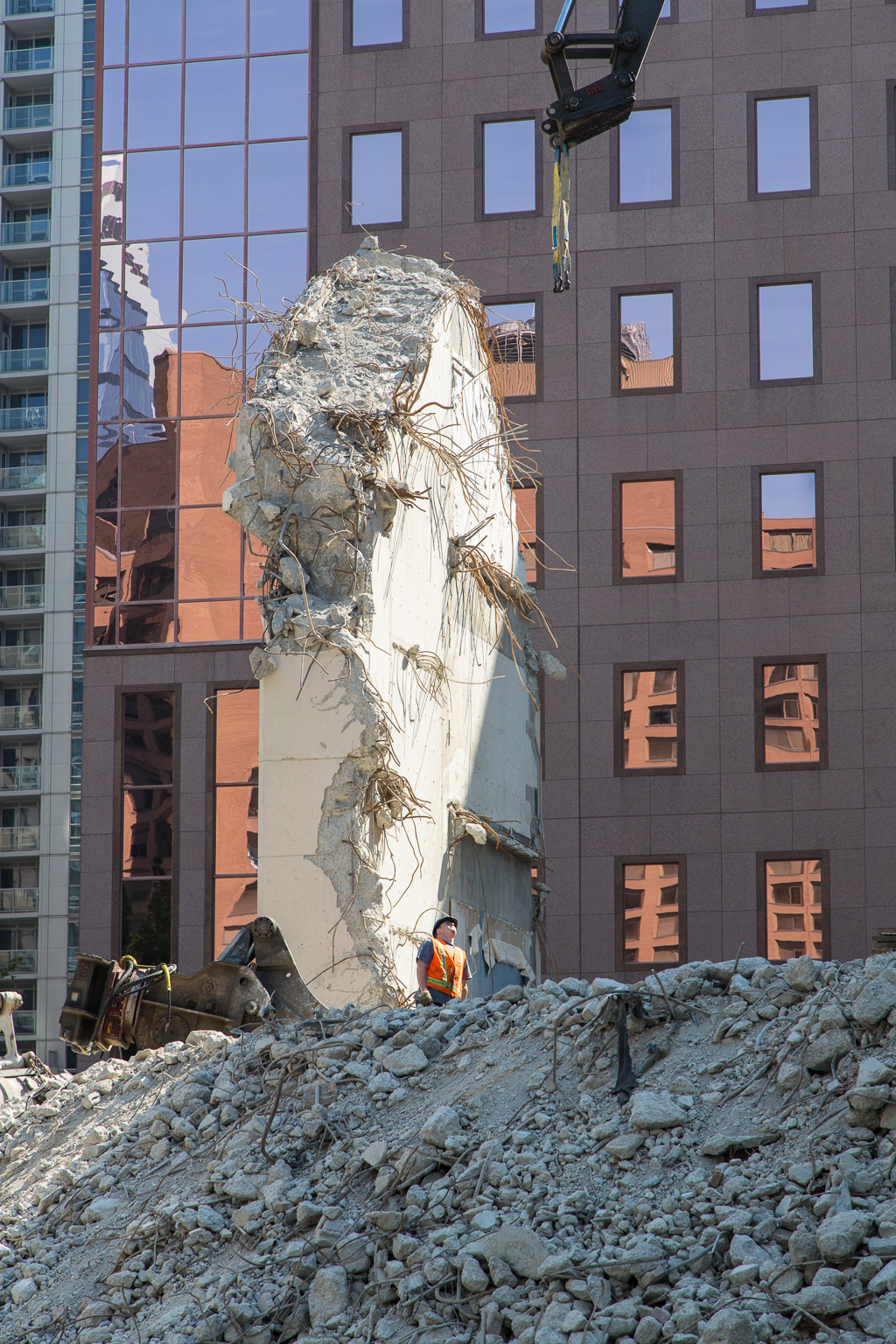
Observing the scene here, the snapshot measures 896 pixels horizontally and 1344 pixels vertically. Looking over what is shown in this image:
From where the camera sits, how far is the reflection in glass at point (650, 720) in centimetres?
2484

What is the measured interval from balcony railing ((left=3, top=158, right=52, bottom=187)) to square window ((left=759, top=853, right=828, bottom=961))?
3578 centimetres

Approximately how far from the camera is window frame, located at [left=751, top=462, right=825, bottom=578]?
984 inches

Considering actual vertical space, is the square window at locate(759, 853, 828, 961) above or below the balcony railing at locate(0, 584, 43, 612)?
below

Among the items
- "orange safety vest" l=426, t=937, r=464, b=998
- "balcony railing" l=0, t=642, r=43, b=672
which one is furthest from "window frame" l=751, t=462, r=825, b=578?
"balcony railing" l=0, t=642, r=43, b=672

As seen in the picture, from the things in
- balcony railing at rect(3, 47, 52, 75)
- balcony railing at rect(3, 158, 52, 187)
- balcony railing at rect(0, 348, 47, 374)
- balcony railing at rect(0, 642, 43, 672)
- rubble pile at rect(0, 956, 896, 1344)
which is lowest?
rubble pile at rect(0, 956, 896, 1344)

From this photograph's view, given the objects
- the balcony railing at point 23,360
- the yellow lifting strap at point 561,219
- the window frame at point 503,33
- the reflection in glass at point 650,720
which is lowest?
the reflection in glass at point 650,720

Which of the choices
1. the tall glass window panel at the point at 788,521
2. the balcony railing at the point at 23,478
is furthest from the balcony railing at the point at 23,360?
the tall glass window panel at the point at 788,521

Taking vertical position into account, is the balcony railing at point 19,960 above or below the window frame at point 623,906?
below

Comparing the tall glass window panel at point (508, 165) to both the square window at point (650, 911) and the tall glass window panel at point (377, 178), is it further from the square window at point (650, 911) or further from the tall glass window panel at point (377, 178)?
the square window at point (650, 911)

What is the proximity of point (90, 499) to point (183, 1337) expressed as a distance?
980 inches

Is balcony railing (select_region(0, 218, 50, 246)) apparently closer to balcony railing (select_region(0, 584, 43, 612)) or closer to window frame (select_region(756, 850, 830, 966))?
balcony railing (select_region(0, 584, 43, 612))

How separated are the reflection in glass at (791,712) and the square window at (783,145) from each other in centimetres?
845

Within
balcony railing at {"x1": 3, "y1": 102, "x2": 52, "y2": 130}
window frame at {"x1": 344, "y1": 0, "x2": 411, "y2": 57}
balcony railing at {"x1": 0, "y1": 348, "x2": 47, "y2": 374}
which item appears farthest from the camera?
balcony railing at {"x1": 3, "y1": 102, "x2": 52, "y2": 130}

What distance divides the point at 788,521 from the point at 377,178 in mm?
9955
